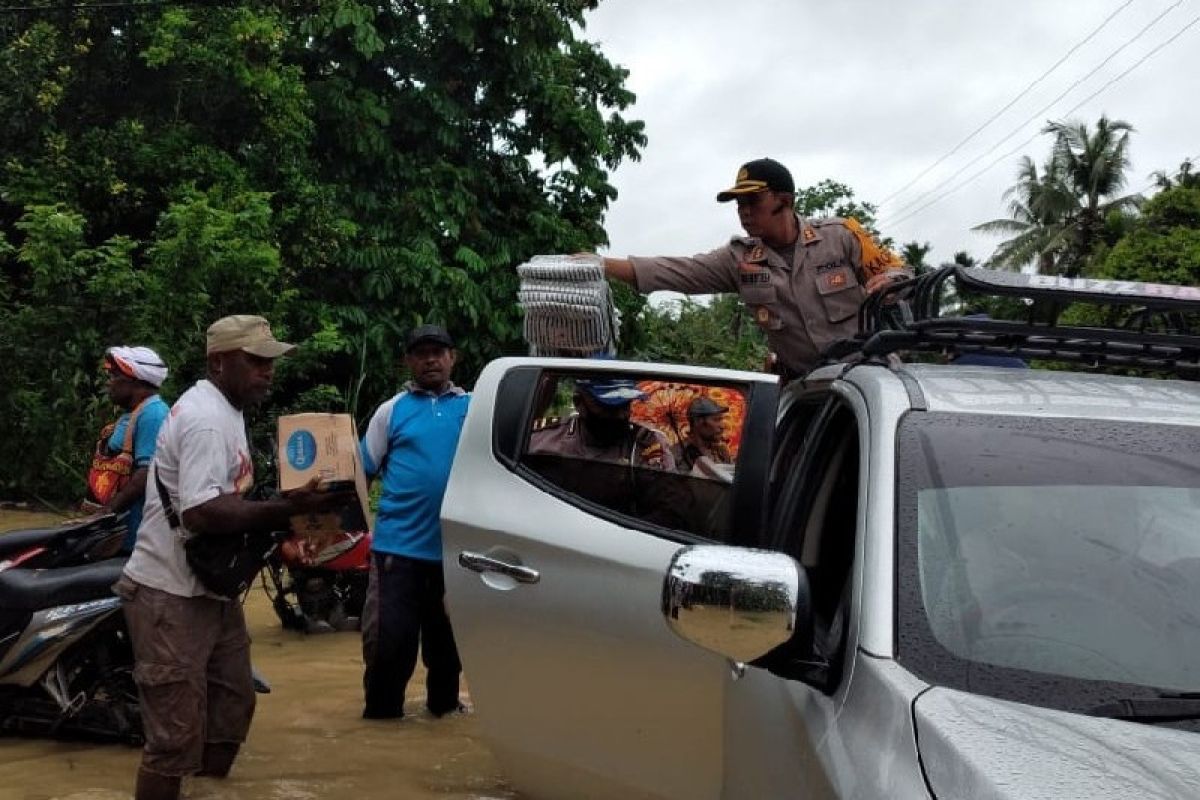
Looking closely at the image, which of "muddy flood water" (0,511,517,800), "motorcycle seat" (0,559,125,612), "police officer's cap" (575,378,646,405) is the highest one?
"police officer's cap" (575,378,646,405)

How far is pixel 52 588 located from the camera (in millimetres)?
5629

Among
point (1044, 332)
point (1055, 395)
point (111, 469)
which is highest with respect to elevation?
point (1044, 332)

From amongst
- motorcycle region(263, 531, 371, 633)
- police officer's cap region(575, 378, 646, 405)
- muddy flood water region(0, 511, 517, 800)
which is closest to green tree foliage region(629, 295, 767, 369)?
motorcycle region(263, 531, 371, 633)

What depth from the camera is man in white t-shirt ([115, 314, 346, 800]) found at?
4.45 meters

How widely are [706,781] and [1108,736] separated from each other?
1452mm

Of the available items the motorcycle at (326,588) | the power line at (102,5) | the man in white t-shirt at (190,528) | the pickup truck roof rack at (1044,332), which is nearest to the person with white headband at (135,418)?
the man in white t-shirt at (190,528)

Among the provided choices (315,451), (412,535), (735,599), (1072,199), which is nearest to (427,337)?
(412,535)

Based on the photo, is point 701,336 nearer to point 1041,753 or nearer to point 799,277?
point 799,277

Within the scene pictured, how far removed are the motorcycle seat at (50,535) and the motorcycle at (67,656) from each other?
0.17m

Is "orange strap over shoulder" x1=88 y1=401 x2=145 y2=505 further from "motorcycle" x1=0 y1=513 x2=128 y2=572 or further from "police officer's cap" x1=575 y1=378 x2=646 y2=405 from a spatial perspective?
"police officer's cap" x1=575 y1=378 x2=646 y2=405

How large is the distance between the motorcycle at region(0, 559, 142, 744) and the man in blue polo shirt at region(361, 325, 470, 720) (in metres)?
1.07

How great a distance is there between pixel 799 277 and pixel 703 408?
3.20 ft

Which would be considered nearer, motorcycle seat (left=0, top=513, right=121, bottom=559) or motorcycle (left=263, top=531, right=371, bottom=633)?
motorcycle seat (left=0, top=513, right=121, bottom=559)

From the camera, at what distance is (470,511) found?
4156mm
